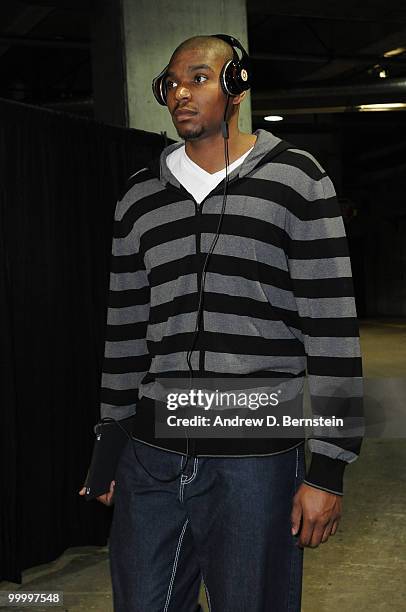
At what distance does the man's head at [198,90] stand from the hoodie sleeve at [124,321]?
0.22 metres

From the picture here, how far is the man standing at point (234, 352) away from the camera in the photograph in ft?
4.86

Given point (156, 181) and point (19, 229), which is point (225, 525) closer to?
point (156, 181)

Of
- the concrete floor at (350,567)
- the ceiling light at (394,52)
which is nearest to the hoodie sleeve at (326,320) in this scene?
the concrete floor at (350,567)

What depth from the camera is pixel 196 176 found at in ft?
5.37

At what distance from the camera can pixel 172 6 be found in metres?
4.61

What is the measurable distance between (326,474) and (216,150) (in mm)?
661

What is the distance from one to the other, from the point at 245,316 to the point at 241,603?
0.52 m

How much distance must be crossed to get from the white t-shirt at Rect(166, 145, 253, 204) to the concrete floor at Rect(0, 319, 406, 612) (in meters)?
1.93

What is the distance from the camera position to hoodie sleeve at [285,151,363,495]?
148cm

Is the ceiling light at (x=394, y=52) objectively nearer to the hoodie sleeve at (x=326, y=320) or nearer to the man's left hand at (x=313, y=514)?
the hoodie sleeve at (x=326, y=320)

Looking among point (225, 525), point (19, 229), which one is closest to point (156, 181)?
point (225, 525)

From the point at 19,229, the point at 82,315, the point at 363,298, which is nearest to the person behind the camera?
the point at 19,229

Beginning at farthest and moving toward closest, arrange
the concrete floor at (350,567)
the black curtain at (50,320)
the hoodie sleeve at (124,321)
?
1. the black curtain at (50,320)
2. the concrete floor at (350,567)
3. the hoodie sleeve at (124,321)

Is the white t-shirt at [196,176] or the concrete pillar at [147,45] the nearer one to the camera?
the white t-shirt at [196,176]
